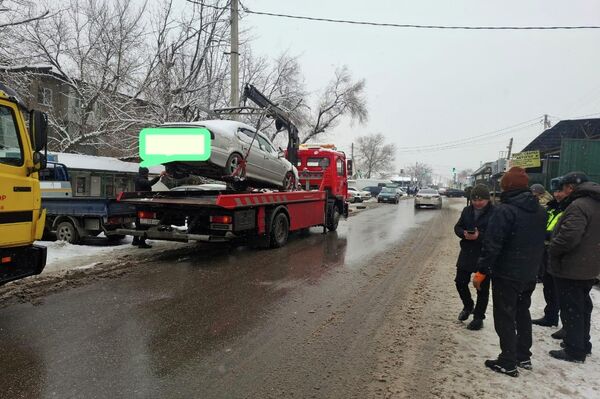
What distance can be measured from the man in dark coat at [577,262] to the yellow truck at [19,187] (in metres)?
5.40

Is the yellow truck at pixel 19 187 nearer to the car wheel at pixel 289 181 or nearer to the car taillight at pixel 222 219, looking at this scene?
the car taillight at pixel 222 219

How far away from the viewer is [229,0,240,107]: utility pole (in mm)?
14734

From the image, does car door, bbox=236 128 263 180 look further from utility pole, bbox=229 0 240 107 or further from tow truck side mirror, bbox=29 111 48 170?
utility pole, bbox=229 0 240 107

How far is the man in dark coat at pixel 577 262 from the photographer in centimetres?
387

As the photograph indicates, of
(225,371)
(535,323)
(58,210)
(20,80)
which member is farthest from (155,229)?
(20,80)

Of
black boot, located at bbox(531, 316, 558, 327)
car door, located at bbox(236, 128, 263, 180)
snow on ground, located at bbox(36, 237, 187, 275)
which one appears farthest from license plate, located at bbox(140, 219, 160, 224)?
black boot, located at bbox(531, 316, 558, 327)

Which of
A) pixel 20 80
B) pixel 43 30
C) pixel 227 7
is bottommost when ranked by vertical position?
pixel 20 80

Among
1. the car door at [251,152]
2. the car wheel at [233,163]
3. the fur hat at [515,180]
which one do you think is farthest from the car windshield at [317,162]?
the fur hat at [515,180]

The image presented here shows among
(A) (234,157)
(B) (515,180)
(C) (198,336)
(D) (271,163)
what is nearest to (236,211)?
(A) (234,157)

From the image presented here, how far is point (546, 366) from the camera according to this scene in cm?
389

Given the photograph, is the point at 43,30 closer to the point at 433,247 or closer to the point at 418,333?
the point at 433,247

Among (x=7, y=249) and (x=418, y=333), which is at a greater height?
(x=7, y=249)

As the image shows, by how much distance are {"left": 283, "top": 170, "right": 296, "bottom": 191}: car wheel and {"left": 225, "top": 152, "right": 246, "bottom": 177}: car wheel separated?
2371 mm

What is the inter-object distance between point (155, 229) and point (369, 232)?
784cm
